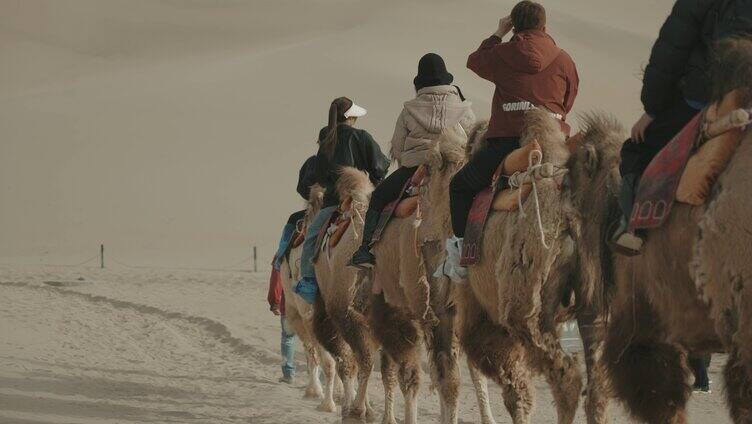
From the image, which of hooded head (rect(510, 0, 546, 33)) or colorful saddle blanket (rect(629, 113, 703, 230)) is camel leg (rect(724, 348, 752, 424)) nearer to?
colorful saddle blanket (rect(629, 113, 703, 230))

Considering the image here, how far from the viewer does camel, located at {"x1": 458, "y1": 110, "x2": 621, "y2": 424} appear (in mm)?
6180

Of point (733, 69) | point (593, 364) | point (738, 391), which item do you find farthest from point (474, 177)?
point (738, 391)

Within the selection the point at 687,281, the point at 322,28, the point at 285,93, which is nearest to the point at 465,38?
the point at 322,28

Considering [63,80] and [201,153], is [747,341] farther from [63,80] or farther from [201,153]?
[63,80]

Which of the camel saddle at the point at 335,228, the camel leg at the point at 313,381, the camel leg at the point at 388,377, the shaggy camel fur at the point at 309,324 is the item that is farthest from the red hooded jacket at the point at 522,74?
the camel leg at the point at 313,381

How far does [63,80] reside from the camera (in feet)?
268

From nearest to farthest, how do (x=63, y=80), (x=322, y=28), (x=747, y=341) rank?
1. (x=747, y=341)
2. (x=63, y=80)
3. (x=322, y=28)

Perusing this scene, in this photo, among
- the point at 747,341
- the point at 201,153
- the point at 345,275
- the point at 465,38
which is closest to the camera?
the point at 747,341

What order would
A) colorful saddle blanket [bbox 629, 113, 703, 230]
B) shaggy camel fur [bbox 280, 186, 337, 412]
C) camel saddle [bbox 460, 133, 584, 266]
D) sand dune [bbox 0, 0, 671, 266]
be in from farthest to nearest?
1. sand dune [bbox 0, 0, 671, 266]
2. shaggy camel fur [bbox 280, 186, 337, 412]
3. camel saddle [bbox 460, 133, 584, 266]
4. colorful saddle blanket [bbox 629, 113, 703, 230]

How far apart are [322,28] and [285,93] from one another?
138 ft

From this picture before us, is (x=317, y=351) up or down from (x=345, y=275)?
down

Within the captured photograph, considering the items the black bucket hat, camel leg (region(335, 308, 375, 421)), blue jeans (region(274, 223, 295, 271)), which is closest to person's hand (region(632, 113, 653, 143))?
the black bucket hat

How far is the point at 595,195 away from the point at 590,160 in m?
0.44

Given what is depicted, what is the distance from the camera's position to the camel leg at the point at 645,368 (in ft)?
15.7
